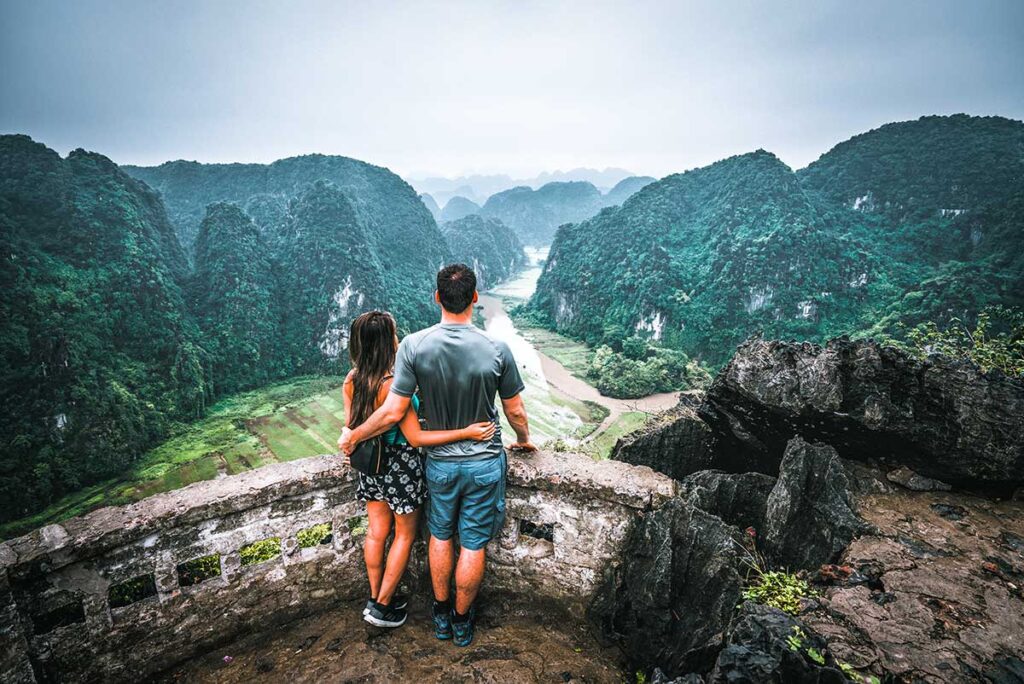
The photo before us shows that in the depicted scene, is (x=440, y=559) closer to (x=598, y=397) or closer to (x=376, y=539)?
(x=376, y=539)

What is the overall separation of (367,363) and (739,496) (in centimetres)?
318

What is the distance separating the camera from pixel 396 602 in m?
2.85

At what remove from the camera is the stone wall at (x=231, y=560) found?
7.30ft

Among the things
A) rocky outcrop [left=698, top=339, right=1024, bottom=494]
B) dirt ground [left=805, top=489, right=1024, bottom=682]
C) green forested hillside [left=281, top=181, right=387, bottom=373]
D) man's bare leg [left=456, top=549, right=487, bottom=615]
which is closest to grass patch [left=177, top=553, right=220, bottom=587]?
man's bare leg [left=456, top=549, right=487, bottom=615]

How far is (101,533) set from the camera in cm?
229

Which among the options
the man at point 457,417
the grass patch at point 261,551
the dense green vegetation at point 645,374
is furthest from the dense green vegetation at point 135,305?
the man at point 457,417

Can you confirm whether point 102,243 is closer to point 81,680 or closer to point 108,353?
point 108,353

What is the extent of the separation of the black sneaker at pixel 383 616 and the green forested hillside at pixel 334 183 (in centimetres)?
8445

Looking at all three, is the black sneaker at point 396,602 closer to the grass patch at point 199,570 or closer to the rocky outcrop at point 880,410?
the grass patch at point 199,570

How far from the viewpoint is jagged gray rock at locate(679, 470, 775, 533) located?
3521 millimetres

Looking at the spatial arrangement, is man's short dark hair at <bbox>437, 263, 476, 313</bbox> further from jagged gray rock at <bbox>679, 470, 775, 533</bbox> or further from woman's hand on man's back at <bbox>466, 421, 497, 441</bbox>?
jagged gray rock at <bbox>679, 470, 775, 533</bbox>

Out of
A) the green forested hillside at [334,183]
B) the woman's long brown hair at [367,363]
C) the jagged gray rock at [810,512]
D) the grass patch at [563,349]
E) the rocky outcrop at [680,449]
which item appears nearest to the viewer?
the woman's long brown hair at [367,363]

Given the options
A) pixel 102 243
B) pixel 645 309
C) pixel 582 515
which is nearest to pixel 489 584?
pixel 582 515

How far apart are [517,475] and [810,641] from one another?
1.62 meters
